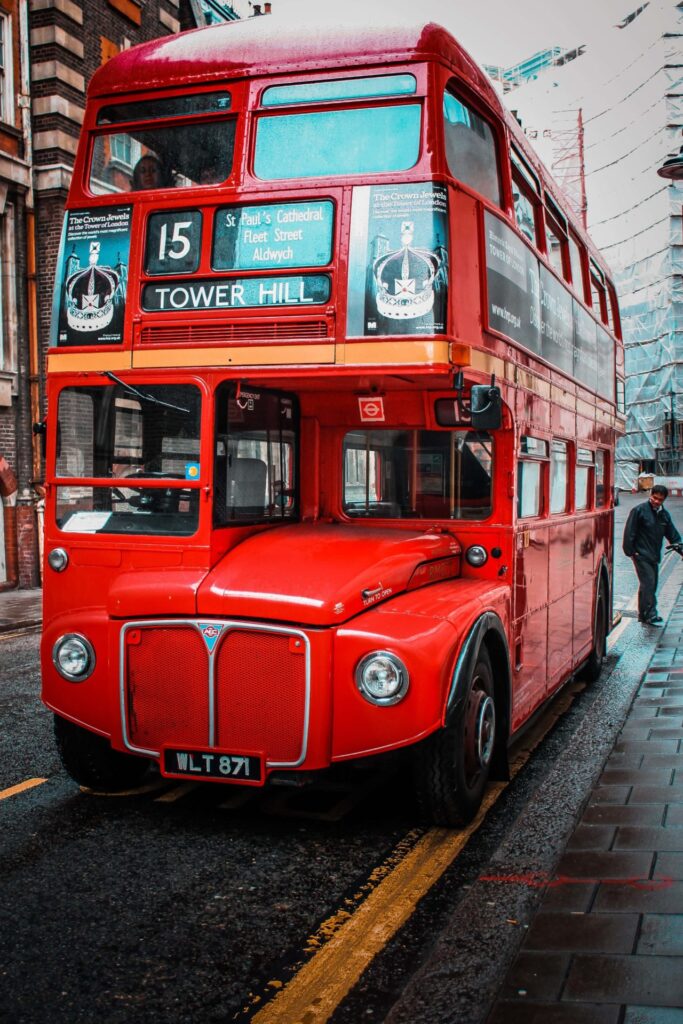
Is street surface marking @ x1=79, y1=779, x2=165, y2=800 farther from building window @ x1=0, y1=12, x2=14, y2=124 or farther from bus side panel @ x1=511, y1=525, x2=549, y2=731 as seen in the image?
building window @ x1=0, y1=12, x2=14, y2=124

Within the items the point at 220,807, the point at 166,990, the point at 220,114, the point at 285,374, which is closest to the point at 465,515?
the point at 285,374

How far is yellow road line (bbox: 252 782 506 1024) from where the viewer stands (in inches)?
140

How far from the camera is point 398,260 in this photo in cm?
540

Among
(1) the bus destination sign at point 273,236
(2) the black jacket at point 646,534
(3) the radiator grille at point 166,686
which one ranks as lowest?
(3) the radiator grille at point 166,686

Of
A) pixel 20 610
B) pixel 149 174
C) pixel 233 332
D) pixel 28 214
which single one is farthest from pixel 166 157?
pixel 28 214

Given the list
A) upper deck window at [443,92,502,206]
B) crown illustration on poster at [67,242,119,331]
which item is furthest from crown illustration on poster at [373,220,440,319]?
crown illustration on poster at [67,242,119,331]

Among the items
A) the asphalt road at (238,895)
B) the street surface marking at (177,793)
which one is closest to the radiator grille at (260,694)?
the asphalt road at (238,895)

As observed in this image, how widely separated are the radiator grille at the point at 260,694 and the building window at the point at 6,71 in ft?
50.4

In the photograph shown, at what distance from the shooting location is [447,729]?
17.0 ft

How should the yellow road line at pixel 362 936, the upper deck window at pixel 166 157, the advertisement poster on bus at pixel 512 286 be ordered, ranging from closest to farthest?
1. the yellow road line at pixel 362 936
2. the upper deck window at pixel 166 157
3. the advertisement poster on bus at pixel 512 286

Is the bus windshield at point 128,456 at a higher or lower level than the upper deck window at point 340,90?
lower

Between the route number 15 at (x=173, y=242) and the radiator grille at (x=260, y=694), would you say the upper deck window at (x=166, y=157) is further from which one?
the radiator grille at (x=260, y=694)

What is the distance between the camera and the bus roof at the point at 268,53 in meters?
5.64

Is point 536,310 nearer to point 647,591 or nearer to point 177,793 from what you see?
point 177,793
